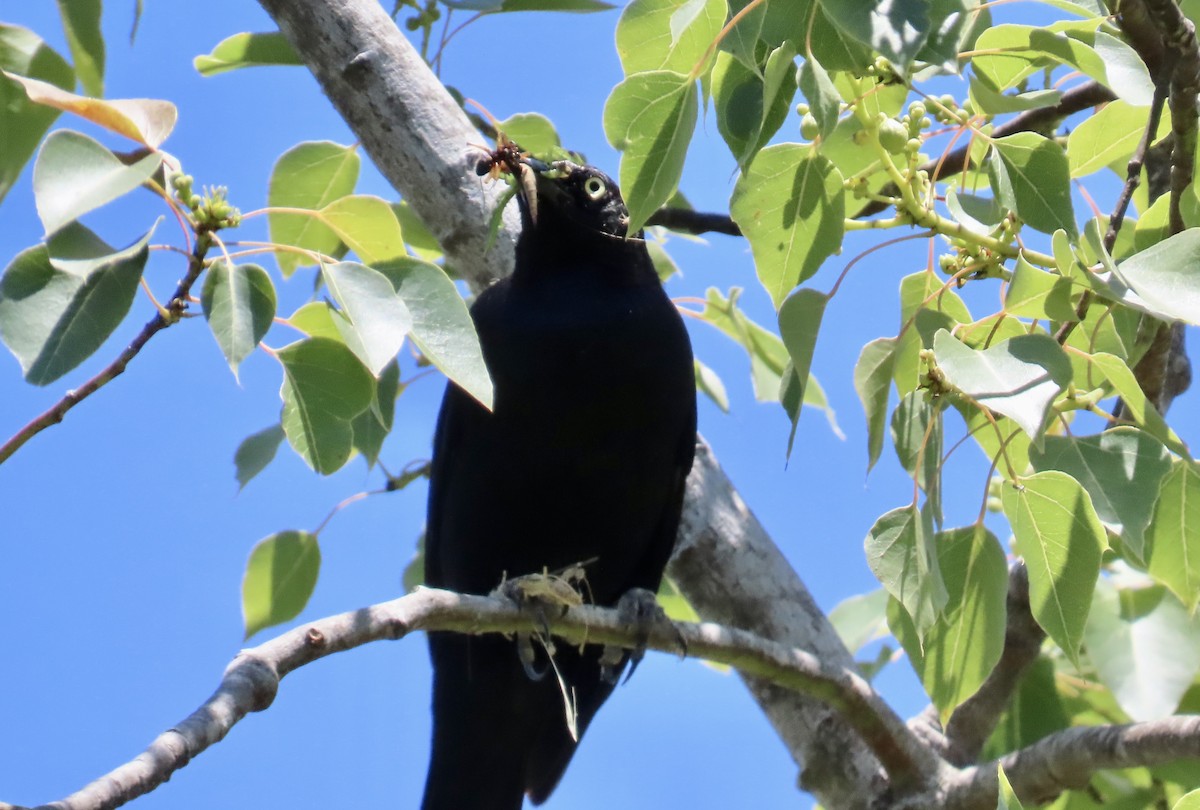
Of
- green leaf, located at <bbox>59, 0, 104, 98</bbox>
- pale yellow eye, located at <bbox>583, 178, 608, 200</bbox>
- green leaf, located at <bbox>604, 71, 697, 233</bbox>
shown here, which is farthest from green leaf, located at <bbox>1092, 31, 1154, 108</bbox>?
green leaf, located at <bbox>59, 0, 104, 98</bbox>

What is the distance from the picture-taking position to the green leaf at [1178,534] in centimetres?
215

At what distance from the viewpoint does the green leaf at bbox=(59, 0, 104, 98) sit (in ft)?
8.93

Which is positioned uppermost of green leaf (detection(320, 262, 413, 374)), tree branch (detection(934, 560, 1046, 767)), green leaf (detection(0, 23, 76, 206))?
green leaf (detection(0, 23, 76, 206))

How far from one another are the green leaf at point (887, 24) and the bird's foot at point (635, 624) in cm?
153

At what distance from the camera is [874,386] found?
205cm

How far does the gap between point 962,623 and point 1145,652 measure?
845 millimetres

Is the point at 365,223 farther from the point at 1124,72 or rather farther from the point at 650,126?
the point at 1124,72

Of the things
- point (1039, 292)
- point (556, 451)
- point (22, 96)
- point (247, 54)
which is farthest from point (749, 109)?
point (247, 54)

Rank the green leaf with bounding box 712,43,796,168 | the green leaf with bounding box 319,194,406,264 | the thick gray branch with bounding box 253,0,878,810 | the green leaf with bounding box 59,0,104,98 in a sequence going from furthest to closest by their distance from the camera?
the thick gray branch with bounding box 253,0,878,810 → the green leaf with bounding box 59,0,104,98 → the green leaf with bounding box 319,194,406,264 → the green leaf with bounding box 712,43,796,168

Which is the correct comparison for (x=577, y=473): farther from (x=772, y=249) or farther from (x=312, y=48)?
(x=772, y=249)

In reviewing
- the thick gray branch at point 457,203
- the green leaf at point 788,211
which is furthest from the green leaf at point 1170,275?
the thick gray branch at point 457,203

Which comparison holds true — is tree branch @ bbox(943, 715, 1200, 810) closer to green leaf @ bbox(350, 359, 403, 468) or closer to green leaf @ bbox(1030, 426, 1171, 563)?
green leaf @ bbox(1030, 426, 1171, 563)

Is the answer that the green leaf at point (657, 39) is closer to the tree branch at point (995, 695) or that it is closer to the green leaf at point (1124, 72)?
the green leaf at point (1124, 72)

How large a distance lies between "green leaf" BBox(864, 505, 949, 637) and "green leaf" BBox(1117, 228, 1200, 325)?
0.50m
